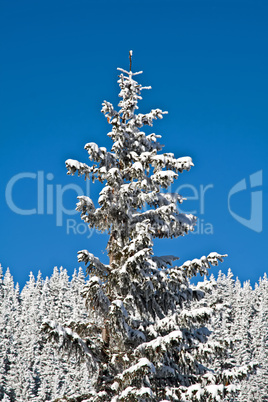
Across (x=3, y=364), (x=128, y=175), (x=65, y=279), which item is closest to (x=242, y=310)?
(x=65, y=279)

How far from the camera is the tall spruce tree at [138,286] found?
12.9 meters

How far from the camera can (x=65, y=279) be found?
99.2 metres

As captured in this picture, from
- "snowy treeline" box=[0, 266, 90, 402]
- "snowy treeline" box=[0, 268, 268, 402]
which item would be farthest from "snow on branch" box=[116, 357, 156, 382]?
"snowy treeline" box=[0, 266, 90, 402]

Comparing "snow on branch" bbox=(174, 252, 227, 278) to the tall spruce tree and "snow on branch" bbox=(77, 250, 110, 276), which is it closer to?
the tall spruce tree

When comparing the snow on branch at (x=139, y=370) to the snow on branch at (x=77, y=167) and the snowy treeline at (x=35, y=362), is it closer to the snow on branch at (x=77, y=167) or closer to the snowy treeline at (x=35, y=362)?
the snow on branch at (x=77, y=167)

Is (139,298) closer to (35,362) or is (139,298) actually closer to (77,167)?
(77,167)

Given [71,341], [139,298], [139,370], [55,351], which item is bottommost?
[139,370]

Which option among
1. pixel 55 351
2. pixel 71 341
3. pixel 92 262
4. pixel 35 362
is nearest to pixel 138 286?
pixel 92 262

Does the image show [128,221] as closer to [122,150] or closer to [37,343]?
[122,150]

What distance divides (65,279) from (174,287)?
87.0m

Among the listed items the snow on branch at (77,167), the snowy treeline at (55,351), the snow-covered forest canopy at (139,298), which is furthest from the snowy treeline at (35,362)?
the snow on branch at (77,167)

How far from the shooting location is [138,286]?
45.9ft

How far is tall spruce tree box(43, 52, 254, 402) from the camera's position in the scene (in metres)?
12.9

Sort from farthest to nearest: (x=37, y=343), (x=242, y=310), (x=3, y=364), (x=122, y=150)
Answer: (x=242, y=310) < (x=37, y=343) < (x=3, y=364) < (x=122, y=150)
